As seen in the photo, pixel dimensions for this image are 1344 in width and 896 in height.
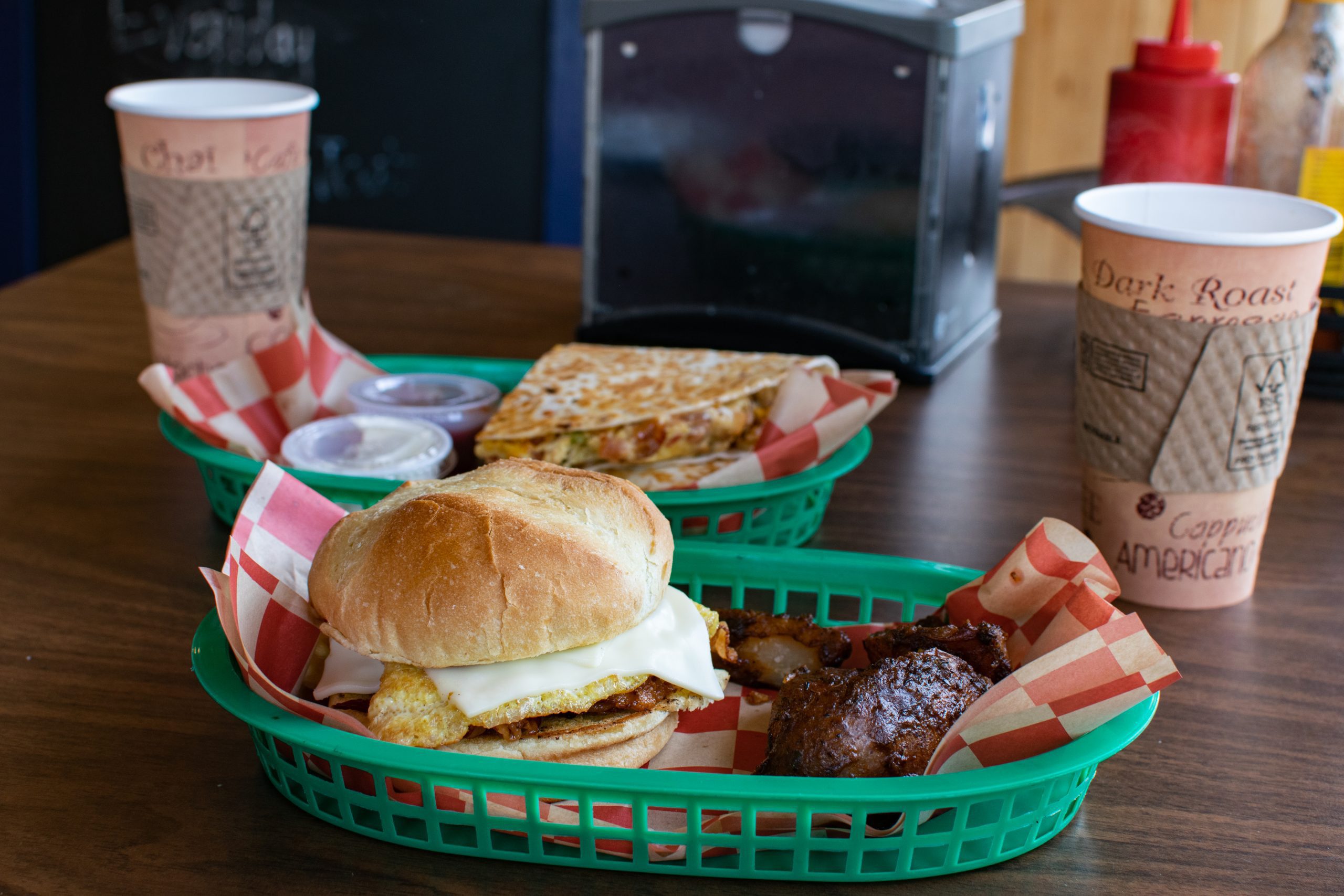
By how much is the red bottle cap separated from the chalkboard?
2474 mm

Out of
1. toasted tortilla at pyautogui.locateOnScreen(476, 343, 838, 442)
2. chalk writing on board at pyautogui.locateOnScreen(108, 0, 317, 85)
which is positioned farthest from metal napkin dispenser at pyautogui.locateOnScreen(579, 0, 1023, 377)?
chalk writing on board at pyautogui.locateOnScreen(108, 0, 317, 85)

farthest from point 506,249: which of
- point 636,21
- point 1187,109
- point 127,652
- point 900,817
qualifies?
point 900,817

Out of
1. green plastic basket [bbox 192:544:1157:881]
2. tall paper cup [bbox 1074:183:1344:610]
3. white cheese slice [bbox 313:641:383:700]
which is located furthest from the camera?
tall paper cup [bbox 1074:183:1344:610]

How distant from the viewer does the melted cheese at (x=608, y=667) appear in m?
0.74

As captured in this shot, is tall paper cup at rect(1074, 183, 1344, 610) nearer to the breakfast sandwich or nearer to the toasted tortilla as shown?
the toasted tortilla

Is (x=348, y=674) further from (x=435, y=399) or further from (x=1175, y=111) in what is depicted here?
(x=1175, y=111)

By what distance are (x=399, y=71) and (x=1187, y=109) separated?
2.77 meters

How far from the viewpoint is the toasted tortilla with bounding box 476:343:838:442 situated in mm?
1212

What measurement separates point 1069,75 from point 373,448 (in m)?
3.44

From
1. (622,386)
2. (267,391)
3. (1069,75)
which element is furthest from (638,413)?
(1069,75)

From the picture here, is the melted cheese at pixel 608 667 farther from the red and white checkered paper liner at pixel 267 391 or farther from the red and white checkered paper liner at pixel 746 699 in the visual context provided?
the red and white checkered paper liner at pixel 267 391

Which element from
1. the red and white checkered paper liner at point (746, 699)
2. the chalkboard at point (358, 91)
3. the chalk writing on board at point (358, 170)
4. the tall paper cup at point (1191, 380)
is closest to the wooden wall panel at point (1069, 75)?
the chalkboard at point (358, 91)

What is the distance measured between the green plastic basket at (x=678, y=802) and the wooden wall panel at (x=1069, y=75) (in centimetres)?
345

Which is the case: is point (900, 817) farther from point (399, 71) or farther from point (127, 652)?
point (399, 71)
